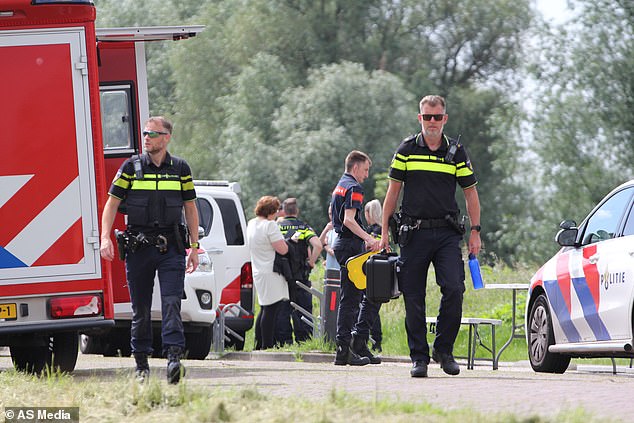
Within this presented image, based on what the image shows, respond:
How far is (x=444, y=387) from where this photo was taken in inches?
382

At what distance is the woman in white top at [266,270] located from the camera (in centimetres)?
1789

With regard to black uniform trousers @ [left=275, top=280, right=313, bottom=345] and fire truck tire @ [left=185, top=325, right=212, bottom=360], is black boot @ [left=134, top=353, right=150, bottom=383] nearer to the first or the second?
fire truck tire @ [left=185, top=325, right=212, bottom=360]

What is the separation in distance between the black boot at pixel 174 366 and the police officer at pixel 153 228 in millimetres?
67

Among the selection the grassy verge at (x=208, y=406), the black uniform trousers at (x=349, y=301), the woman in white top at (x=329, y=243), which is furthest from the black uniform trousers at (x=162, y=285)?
the woman in white top at (x=329, y=243)

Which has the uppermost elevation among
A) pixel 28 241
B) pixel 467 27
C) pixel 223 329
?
pixel 467 27

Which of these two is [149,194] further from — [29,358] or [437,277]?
[29,358]

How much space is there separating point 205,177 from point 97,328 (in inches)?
1591

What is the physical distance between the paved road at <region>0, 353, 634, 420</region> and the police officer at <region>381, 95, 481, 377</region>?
54 centimetres

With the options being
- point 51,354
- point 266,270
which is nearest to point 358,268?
point 51,354

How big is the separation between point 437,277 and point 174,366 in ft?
6.91

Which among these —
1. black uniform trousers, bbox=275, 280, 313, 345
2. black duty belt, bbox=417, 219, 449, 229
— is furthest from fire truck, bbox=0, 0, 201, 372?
black uniform trousers, bbox=275, 280, 313, 345

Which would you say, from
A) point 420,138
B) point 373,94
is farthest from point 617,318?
point 373,94

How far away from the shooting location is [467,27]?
52.3 m

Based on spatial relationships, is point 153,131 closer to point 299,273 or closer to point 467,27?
point 299,273
